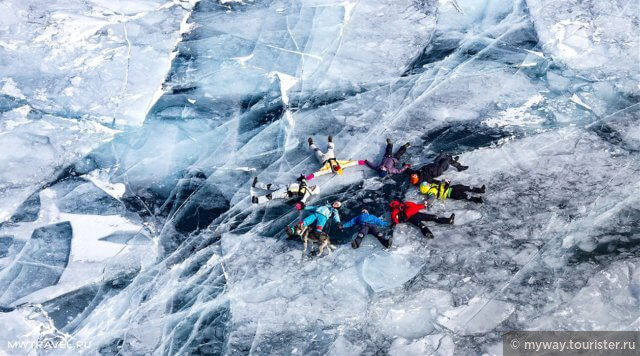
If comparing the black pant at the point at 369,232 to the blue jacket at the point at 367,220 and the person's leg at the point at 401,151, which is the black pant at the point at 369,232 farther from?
the person's leg at the point at 401,151

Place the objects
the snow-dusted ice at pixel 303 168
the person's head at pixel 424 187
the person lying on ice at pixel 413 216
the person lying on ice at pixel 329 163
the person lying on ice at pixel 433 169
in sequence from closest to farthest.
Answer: the snow-dusted ice at pixel 303 168
the person lying on ice at pixel 413 216
the person's head at pixel 424 187
the person lying on ice at pixel 433 169
the person lying on ice at pixel 329 163

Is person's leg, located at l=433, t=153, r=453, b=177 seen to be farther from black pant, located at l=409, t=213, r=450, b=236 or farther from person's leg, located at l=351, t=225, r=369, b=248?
Answer: person's leg, located at l=351, t=225, r=369, b=248

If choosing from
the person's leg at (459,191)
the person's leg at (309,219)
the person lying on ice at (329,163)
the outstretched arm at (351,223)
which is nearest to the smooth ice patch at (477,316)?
the person's leg at (459,191)

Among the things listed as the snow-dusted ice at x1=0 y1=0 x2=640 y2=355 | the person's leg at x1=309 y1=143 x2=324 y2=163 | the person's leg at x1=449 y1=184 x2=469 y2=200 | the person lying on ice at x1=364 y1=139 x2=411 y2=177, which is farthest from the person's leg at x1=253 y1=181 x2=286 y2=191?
the person's leg at x1=449 y1=184 x2=469 y2=200

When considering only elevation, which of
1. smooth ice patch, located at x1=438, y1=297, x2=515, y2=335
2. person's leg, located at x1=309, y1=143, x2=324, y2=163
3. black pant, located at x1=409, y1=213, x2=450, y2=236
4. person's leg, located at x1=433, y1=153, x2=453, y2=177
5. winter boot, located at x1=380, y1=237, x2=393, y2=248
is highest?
person's leg, located at x1=433, y1=153, x2=453, y2=177

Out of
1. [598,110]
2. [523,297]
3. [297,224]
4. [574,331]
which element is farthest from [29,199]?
[598,110]

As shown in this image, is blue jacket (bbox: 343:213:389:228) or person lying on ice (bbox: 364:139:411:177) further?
person lying on ice (bbox: 364:139:411:177)

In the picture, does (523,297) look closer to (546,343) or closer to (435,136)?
(546,343)
